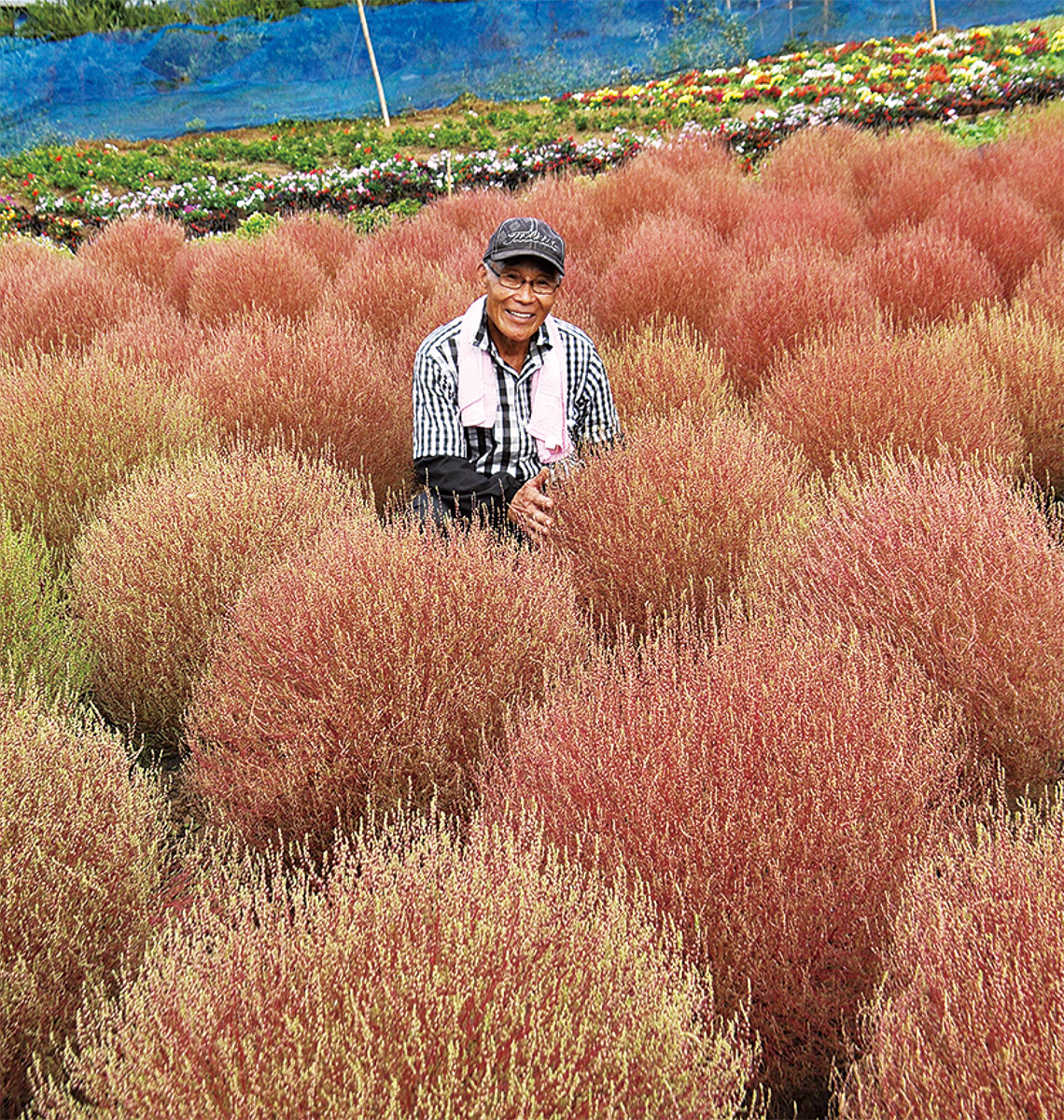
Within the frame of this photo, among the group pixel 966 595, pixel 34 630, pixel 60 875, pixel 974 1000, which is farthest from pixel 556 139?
pixel 974 1000

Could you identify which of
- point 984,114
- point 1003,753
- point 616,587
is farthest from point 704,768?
point 984,114

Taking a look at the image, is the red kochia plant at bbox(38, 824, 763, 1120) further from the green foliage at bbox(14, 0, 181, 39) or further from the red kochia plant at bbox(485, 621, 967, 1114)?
the green foliage at bbox(14, 0, 181, 39)

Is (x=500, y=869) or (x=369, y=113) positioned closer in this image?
(x=500, y=869)

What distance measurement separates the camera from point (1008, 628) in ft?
6.15

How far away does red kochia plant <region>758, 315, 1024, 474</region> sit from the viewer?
3084mm

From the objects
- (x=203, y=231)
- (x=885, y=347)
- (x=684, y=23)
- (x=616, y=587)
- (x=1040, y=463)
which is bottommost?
(x=1040, y=463)

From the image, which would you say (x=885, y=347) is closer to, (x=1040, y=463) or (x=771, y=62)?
(x=1040, y=463)

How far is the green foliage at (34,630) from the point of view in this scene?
226cm

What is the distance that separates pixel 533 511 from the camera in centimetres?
284

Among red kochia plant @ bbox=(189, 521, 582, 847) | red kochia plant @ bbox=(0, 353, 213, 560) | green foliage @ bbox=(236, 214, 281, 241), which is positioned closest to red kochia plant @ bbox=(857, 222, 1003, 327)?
red kochia plant @ bbox=(189, 521, 582, 847)

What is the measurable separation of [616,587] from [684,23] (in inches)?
621

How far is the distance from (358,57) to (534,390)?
1394 centimetres

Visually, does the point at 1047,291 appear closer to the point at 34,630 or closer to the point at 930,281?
the point at 930,281

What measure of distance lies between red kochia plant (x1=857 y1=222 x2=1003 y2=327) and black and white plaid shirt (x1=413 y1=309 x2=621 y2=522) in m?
2.25
